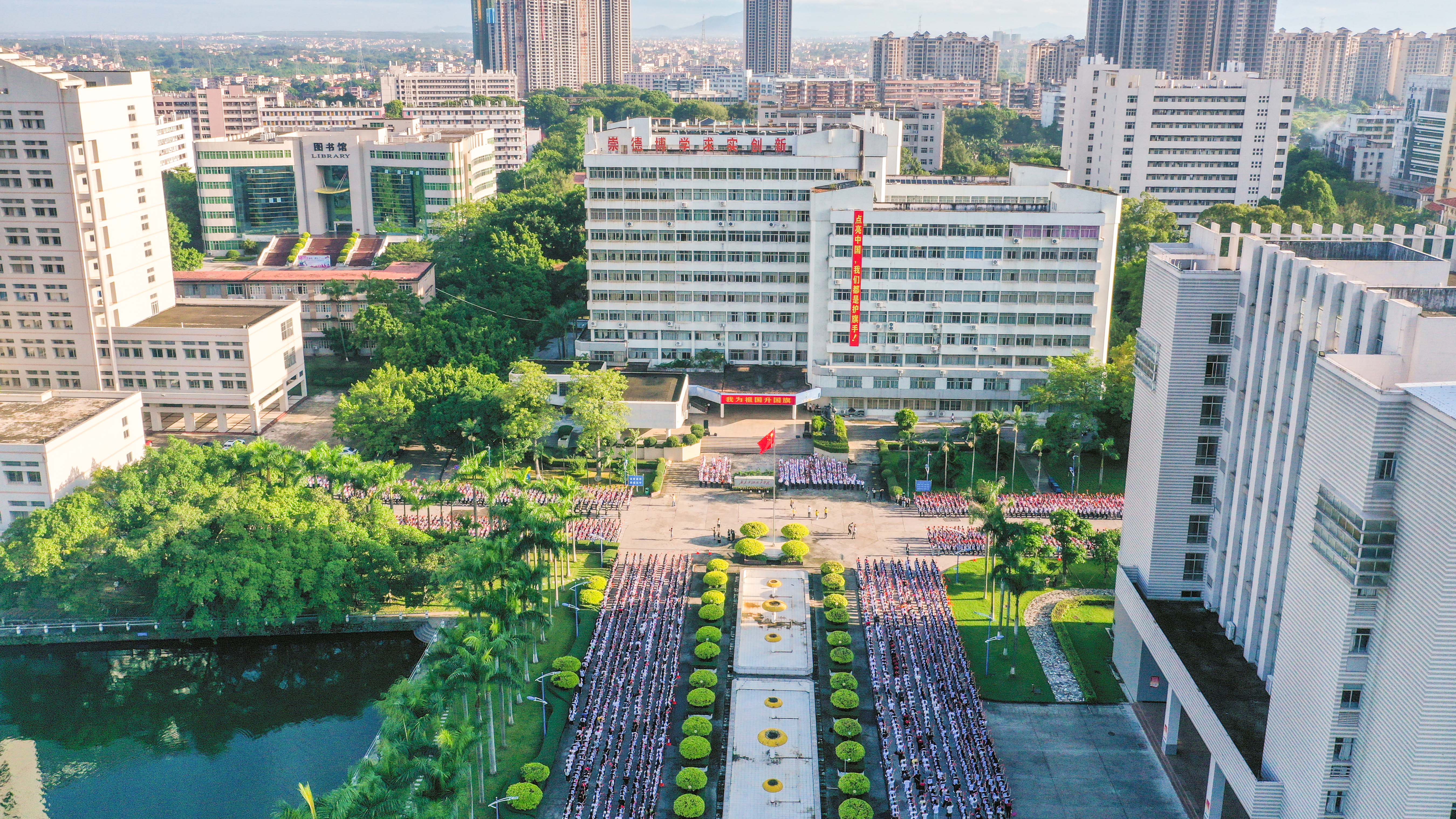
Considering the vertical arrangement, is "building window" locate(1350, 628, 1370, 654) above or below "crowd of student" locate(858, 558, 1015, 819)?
above

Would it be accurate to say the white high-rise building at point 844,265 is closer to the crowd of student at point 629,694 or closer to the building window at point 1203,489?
the crowd of student at point 629,694

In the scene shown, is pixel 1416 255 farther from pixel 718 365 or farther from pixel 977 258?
pixel 718 365

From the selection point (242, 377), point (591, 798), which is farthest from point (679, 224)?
point (591, 798)

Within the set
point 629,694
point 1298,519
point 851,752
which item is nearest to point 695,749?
point 629,694

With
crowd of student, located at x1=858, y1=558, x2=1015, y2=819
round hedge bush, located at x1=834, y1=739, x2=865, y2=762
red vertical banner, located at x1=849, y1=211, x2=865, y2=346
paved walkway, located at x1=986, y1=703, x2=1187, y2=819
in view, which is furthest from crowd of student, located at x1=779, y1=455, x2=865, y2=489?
round hedge bush, located at x1=834, y1=739, x2=865, y2=762

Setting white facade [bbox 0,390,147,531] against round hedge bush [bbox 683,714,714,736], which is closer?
round hedge bush [bbox 683,714,714,736]

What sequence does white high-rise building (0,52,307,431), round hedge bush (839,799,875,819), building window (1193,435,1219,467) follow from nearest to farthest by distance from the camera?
round hedge bush (839,799,875,819), building window (1193,435,1219,467), white high-rise building (0,52,307,431)

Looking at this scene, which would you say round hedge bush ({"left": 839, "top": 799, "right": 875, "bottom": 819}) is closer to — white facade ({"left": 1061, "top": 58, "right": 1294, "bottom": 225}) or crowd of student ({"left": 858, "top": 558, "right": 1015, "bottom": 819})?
crowd of student ({"left": 858, "top": 558, "right": 1015, "bottom": 819})
